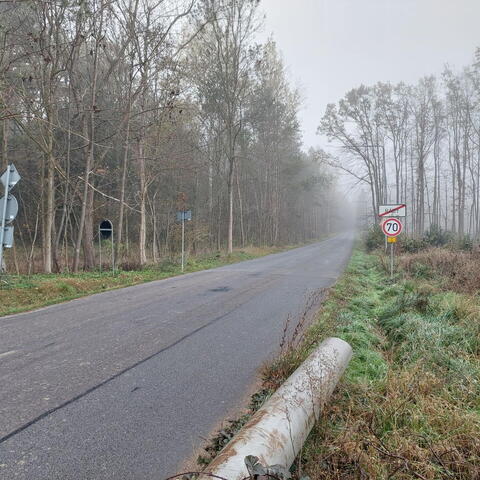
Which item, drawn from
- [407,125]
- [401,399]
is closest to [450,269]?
[401,399]

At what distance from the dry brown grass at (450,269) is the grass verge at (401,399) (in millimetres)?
2423

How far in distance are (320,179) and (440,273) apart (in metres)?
28.9

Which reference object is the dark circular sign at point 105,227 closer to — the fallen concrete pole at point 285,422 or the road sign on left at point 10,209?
the road sign on left at point 10,209

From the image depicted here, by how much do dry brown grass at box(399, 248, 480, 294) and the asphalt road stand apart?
411cm

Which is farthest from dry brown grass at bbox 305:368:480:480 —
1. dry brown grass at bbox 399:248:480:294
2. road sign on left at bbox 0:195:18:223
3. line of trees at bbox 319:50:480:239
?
line of trees at bbox 319:50:480:239

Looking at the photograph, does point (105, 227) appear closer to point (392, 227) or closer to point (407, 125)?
point (392, 227)

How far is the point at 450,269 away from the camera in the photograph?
1051 cm

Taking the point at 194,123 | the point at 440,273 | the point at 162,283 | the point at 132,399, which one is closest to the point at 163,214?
the point at 194,123

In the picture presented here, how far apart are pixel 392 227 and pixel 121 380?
384 inches

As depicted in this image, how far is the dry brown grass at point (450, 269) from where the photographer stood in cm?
845

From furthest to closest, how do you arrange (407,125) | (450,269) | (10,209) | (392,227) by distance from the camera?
1. (407,125)
2. (392,227)
3. (450,269)
4. (10,209)

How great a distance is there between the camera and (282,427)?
2.47 meters

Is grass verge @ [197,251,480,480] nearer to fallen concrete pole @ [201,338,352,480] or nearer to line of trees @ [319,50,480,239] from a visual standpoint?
fallen concrete pole @ [201,338,352,480]

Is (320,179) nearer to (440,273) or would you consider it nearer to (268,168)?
(268,168)
